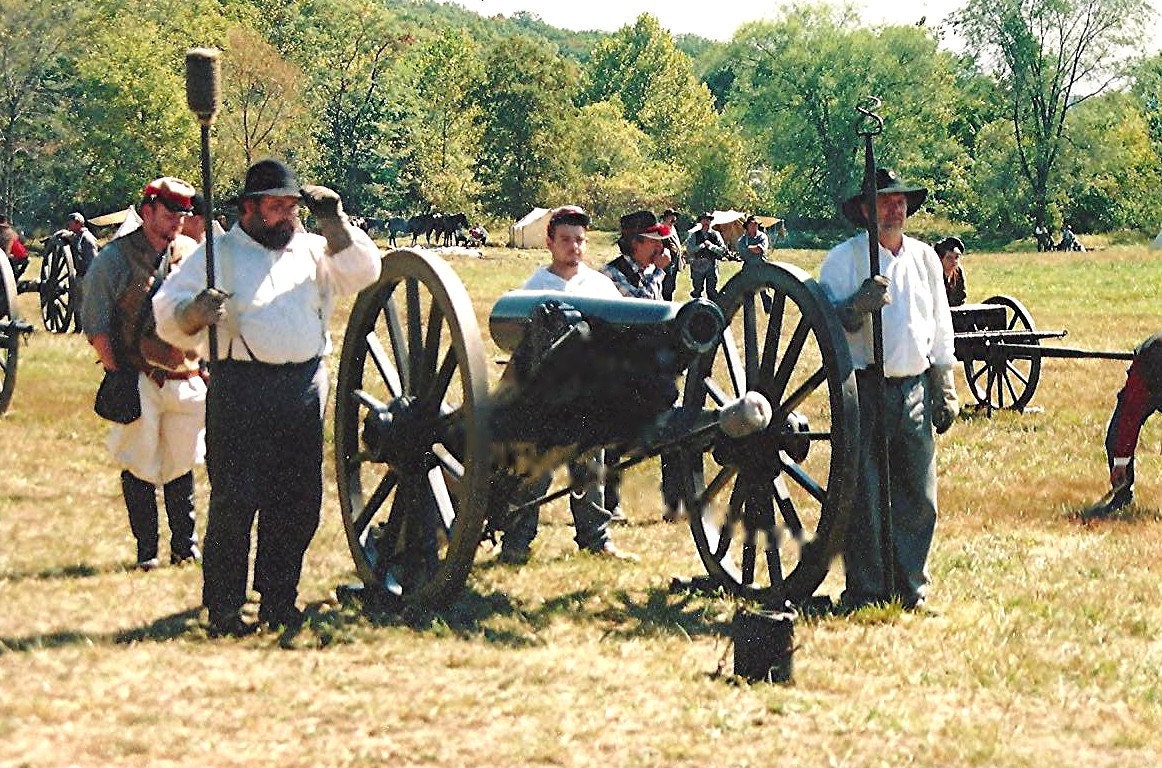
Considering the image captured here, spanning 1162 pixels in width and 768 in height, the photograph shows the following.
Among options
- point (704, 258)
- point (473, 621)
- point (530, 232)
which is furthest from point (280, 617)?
point (530, 232)

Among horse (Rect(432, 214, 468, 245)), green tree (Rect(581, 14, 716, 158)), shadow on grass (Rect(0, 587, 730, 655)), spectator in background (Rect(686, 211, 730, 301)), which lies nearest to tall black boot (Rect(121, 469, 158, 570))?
shadow on grass (Rect(0, 587, 730, 655))

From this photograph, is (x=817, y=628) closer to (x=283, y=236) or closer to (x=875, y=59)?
(x=283, y=236)

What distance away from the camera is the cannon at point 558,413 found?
6020mm

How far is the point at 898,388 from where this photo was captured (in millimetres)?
6859

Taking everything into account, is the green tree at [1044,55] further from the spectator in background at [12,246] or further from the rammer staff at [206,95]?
the rammer staff at [206,95]

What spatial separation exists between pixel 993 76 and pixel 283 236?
71.4m

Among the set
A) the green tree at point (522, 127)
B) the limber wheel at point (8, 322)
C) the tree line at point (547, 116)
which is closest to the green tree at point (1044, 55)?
the tree line at point (547, 116)

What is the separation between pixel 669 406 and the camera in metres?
6.34

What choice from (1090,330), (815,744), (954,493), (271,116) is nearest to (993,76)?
(271,116)

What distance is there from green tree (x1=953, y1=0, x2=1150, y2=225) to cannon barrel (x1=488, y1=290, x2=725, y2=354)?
2708 inches

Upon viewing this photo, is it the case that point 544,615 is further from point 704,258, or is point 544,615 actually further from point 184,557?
point 704,258

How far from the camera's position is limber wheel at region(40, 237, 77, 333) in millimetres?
20484

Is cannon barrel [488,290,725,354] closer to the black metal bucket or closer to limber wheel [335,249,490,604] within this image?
limber wheel [335,249,490,604]

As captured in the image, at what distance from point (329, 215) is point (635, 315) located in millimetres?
1181
